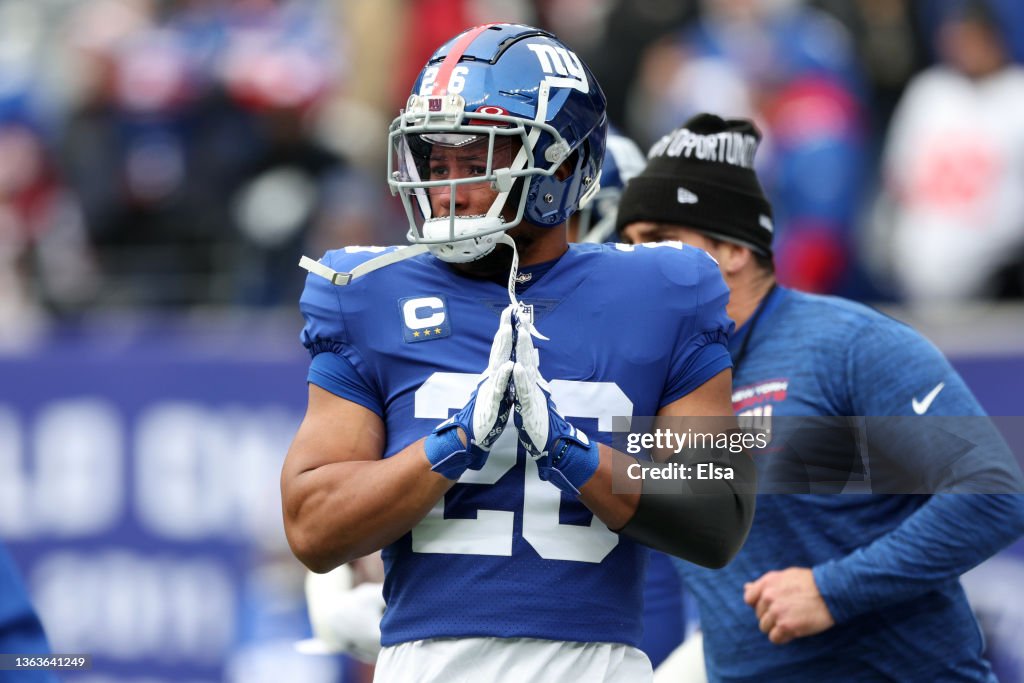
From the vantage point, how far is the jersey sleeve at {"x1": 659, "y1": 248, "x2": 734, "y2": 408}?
3137 millimetres

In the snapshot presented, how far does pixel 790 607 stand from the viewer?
3.61 meters

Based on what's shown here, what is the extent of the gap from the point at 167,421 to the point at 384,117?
2.35 metres

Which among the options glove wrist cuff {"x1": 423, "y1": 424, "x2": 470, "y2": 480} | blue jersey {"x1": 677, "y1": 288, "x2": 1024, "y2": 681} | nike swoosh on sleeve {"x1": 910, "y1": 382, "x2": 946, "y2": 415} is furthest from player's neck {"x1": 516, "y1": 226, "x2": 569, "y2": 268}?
nike swoosh on sleeve {"x1": 910, "y1": 382, "x2": 946, "y2": 415}

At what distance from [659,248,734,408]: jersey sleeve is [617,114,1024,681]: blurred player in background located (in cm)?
65

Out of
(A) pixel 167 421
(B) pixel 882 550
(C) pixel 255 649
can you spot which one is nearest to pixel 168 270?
(A) pixel 167 421

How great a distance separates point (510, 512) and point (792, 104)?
5292mm

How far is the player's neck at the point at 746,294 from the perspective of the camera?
156 inches

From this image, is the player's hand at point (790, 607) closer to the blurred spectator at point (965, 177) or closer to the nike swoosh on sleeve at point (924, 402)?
the nike swoosh on sleeve at point (924, 402)

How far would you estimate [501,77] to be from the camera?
3.16 m

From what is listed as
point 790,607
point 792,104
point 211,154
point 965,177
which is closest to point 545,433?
point 790,607

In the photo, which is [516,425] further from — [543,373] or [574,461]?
[543,373]

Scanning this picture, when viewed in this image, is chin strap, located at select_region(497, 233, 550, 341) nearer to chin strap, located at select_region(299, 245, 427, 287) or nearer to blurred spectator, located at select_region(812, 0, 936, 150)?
chin strap, located at select_region(299, 245, 427, 287)

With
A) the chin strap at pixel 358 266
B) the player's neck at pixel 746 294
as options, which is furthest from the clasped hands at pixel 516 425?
the player's neck at pixel 746 294

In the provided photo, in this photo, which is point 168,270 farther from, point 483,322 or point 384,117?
point 483,322
